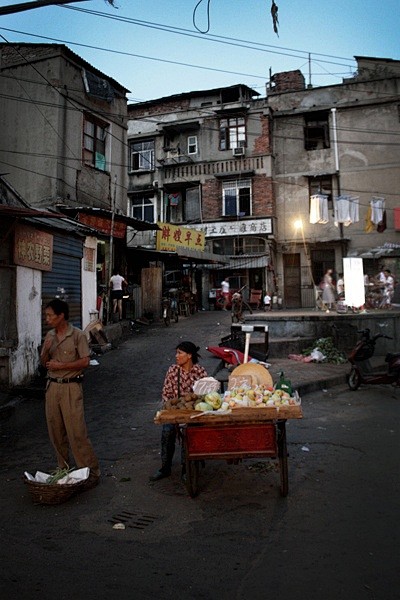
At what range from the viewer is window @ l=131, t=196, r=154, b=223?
30.7 metres

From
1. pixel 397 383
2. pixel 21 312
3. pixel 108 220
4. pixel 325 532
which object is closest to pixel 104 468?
pixel 325 532

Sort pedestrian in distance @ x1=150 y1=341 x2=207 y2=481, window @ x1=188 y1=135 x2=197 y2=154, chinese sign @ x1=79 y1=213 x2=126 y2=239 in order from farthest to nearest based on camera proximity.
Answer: window @ x1=188 y1=135 x2=197 y2=154, chinese sign @ x1=79 y1=213 x2=126 y2=239, pedestrian in distance @ x1=150 y1=341 x2=207 y2=481

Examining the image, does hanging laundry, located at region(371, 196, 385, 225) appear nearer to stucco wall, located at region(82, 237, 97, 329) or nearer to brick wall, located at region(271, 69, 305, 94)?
brick wall, located at region(271, 69, 305, 94)

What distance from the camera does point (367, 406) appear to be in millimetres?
8453

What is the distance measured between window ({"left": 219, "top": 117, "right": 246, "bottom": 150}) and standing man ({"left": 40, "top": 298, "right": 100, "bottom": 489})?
84.7ft

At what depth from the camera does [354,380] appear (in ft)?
32.6

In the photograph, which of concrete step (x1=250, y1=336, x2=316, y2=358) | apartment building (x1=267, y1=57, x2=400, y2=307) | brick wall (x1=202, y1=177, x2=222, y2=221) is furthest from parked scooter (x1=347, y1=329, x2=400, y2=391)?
brick wall (x1=202, y1=177, x2=222, y2=221)

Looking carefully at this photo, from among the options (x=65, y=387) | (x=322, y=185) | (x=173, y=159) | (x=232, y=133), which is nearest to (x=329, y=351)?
(x=65, y=387)

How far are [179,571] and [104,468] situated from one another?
7.72 ft

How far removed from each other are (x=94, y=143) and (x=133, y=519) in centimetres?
1642

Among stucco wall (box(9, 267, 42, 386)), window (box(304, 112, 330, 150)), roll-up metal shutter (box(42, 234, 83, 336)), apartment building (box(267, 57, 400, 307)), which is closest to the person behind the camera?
stucco wall (box(9, 267, 42, 386))

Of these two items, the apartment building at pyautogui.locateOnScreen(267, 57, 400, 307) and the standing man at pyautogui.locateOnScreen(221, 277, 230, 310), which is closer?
the standing man at pyautogui.locateOnScreen(221, 277, 230, 310)

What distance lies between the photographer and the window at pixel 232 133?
28156 mm

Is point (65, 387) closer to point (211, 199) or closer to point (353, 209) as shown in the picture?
point (353, 209)
